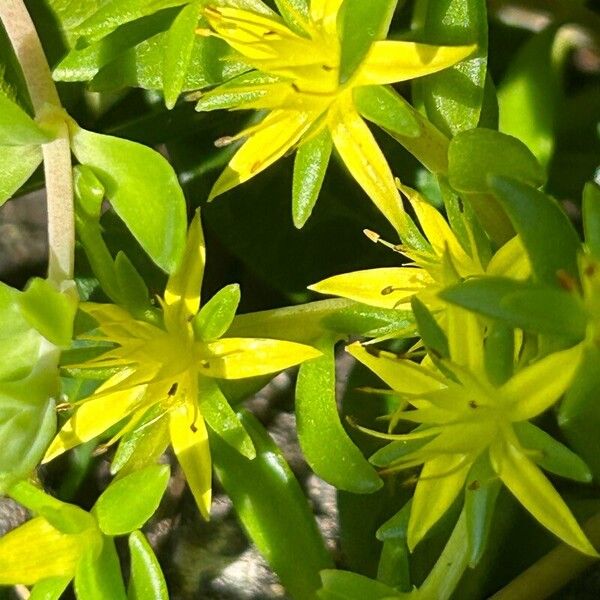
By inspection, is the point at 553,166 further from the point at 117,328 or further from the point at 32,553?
the point at 32,553

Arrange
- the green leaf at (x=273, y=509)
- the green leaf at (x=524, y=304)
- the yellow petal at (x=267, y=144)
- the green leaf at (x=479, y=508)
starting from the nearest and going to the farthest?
the green leaf at (x=524, y=304), the green leaf at (x=479, y=508), the yellow petal at (x=267, y=144), the green leaf at (x=273, y=509)

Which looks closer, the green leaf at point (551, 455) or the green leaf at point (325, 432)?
the green leaf at point (551, 455)

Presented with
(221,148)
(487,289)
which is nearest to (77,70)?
(221,148)

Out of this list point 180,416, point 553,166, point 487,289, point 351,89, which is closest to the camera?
point 487,289

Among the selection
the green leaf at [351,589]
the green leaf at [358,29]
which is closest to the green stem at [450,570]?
the green leaf at [351,589]

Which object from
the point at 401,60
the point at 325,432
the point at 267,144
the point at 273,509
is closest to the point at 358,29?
the point at 401,60

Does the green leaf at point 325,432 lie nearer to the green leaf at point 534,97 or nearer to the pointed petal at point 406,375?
the pointed petal at point 406,375

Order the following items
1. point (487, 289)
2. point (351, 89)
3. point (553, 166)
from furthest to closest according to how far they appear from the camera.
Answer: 1. point (553, 166)
2. point (351, 89)
3. point (487, 289)
